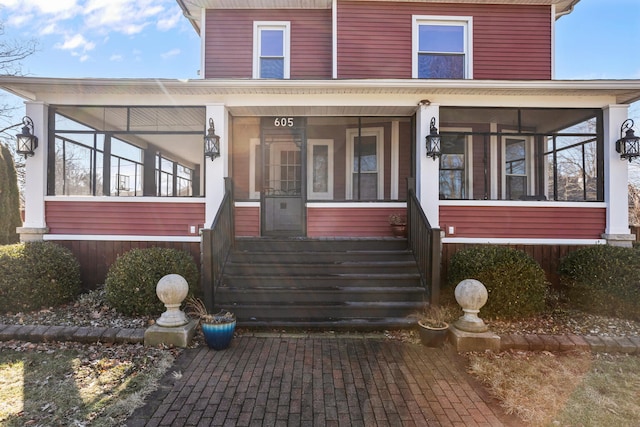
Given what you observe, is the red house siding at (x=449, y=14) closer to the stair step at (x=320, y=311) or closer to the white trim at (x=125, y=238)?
the white trim at (x=125, y=238)

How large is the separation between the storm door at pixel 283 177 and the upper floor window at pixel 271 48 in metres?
1.41

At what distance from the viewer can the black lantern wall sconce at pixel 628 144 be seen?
5.74m

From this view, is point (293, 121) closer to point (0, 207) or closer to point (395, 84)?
point (395, 84)

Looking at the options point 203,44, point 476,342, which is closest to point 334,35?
point 203,44

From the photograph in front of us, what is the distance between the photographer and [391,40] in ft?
24.4

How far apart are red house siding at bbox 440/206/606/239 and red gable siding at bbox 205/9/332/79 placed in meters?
4.08

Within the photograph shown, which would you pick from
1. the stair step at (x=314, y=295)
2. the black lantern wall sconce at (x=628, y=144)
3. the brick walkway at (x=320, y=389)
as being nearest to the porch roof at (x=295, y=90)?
the black lantern wall sconce at (x=628, y=144)

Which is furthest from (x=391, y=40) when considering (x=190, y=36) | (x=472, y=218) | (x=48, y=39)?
(x=48, y=39)

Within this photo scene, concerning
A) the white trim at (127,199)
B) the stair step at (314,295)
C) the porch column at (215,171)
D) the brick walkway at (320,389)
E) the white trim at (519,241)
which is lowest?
the brick walkway at (320,389)

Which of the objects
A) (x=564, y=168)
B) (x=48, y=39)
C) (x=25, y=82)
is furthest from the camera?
(x=48, y=39)

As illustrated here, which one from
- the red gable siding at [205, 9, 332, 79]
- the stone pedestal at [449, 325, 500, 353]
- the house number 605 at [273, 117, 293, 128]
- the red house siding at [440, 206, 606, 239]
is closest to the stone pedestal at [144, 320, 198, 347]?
the stone pedestal at [449, 325, 500, 353]

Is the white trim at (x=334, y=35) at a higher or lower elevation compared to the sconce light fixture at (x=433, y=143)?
higher

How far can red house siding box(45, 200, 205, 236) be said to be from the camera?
6.11 metres

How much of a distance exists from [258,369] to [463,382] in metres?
2.00
